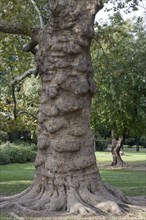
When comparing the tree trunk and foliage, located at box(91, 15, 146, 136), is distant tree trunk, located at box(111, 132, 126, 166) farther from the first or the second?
the tree trunk

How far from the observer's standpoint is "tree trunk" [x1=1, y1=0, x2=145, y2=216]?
8.89m

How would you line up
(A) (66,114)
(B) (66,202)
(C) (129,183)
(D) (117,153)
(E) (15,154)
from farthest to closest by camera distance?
(E) (15,154), (D) (117,153), (C) (129,183), (A) (66,114), (B) (66,202)

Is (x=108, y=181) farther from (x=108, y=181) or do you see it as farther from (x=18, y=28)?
(x=18, y=28)

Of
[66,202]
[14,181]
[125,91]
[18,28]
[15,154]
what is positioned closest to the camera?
[66,202]

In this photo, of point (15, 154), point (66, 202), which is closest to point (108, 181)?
point (66, 202)

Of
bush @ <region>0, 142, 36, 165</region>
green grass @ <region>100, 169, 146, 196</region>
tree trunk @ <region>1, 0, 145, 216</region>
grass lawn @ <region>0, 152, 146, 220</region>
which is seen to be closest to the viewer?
tree trunk @ <region>1, 0, 145, 216</region>

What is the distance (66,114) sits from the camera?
9031 millimetres

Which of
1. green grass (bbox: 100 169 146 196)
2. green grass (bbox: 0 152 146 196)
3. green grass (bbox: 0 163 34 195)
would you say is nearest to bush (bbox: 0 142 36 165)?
green grass (bbox: 0 152 146 196)

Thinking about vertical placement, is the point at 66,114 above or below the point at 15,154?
above

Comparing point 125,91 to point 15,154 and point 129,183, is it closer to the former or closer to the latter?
point 129,183

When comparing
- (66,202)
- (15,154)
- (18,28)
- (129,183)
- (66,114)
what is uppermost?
(18,28)

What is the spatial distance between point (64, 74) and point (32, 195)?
8.54 feet

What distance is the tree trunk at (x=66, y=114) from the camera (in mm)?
8891

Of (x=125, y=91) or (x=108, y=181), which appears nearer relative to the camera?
(x=108, y=181)
